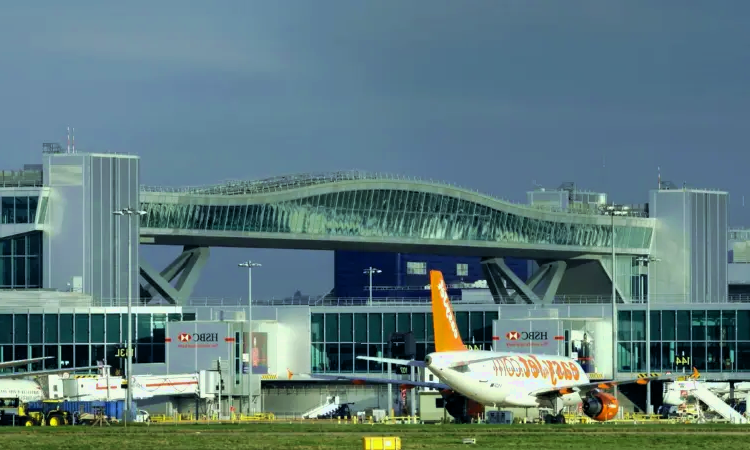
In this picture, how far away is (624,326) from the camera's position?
489ft

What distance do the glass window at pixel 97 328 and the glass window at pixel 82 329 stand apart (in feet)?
1.64

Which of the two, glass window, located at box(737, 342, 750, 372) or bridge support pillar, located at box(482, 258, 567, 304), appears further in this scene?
bridge support pillar, located at box(482, 258, 567, 304)

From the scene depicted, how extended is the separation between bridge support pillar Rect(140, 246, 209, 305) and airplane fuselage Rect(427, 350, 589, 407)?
57142mm

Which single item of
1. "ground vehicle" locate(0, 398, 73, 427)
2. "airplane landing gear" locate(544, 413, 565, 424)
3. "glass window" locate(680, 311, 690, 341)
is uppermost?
"glass window" locate(680, 311, 690, 341)

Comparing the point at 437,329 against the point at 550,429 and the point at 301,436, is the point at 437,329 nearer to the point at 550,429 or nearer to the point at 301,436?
the point at 550,429

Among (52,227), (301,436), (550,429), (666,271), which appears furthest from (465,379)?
(666,271)

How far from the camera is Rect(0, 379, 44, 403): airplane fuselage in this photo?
117000 millimetres

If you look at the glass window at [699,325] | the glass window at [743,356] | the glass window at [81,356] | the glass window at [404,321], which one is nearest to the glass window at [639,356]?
the glass window at [699,325]

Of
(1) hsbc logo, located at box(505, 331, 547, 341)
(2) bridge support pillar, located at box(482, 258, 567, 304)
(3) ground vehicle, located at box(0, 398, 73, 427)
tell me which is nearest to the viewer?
(3) ground vehicle, located at box(0, 398, 73, 427)

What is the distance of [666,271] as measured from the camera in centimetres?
18412

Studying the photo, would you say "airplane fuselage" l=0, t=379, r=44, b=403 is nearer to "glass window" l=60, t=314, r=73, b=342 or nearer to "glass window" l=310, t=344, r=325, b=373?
"glass window" l=60, t=314, r=73, b=342

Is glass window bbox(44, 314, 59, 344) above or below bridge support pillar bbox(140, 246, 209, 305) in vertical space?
below

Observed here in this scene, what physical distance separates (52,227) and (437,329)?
5538 cm

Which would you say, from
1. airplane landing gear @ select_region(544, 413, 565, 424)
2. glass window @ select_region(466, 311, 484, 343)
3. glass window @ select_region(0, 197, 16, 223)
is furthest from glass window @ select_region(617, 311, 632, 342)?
glass window @ select_region(0, 197, 16, 223)
